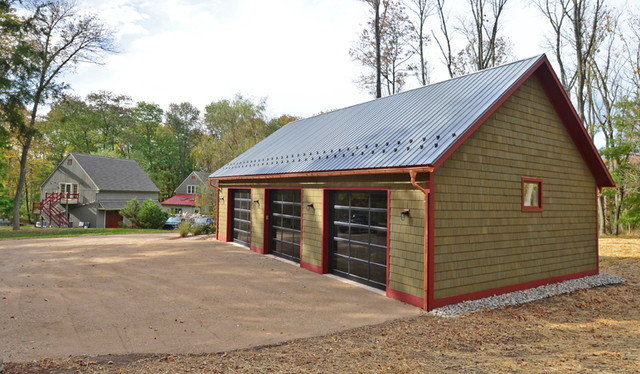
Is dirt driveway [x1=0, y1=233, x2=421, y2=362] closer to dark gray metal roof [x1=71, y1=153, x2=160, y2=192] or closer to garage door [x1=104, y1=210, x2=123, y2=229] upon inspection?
garage door [x1=104, y1=210, x2=123, y2=229]

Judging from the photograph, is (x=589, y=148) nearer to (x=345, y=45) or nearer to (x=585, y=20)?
(x=585, y=20)

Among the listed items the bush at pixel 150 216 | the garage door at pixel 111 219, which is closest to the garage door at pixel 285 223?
the bush at pixel 150 216

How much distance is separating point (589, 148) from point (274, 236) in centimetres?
941

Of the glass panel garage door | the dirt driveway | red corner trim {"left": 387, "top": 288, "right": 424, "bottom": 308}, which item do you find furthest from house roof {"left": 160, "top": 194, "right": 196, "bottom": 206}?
red corner trim {"left": 387, "top": 288, "right": 424, "bottom": 308}

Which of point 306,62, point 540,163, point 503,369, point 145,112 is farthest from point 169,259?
point 145,112

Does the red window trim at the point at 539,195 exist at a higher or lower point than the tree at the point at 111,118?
lower

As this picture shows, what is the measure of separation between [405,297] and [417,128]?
12.0 feet

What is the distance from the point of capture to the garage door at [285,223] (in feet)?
36.5

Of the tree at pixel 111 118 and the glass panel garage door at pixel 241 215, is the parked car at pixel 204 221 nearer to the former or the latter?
the glass panel garage door at pixel 241 215

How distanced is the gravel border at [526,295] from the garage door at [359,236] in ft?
5.52

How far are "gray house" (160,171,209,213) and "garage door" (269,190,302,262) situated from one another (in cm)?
3058

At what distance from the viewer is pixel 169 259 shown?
445 inches

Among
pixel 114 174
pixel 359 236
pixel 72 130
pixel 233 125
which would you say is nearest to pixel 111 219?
pixel 114 174

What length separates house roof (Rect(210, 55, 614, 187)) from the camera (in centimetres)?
738
